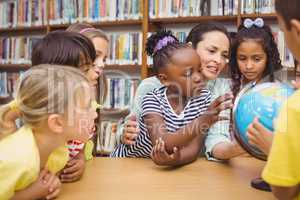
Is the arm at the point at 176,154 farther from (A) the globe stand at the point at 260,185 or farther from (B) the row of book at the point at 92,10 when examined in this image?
(B) the row of book at the point at 92,10

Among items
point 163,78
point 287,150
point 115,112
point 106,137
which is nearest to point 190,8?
point 115,112

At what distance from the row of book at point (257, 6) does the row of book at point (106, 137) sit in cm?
141

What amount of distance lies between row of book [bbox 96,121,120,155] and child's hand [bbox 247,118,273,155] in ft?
8.47

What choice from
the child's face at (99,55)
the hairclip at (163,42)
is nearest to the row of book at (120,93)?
the hairclip at (163,42)

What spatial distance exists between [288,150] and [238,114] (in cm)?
31

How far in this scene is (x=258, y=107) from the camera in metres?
1.06

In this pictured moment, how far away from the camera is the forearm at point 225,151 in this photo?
152 centimetres

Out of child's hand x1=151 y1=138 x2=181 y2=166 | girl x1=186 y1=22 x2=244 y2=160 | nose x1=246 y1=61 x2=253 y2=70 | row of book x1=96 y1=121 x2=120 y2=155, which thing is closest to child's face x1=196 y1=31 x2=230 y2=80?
girl x1=186 y1=22 x2=244 y2=160

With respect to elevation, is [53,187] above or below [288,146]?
below

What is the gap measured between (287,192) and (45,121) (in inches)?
24.1

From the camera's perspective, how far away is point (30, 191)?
1028 mm

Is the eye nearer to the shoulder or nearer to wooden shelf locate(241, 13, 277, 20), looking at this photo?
the shoulder

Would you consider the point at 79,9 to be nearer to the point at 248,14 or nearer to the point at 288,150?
the point at 248,14

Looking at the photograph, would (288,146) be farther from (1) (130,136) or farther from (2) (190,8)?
(2) (190,8)
